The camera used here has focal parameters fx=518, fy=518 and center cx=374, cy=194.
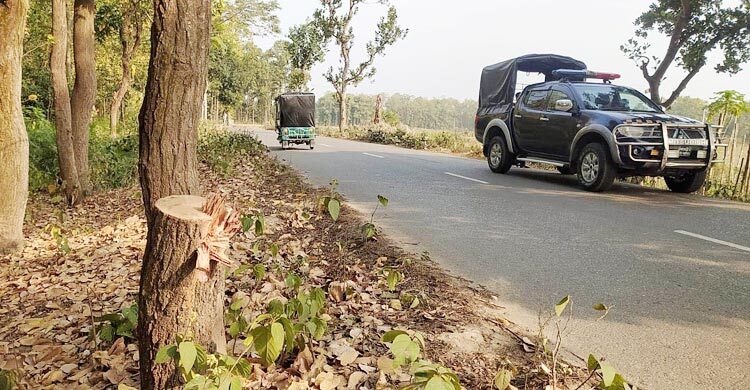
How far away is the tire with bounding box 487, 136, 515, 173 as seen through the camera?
1143 centimetres

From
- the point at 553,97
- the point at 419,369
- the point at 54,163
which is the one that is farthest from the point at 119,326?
the point at 553,97

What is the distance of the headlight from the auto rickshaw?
14.4 metres

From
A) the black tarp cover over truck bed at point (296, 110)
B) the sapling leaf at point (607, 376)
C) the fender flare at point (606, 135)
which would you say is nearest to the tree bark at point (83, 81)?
the fender flare at point (606, 135)

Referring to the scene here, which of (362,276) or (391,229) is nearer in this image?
(362,276)

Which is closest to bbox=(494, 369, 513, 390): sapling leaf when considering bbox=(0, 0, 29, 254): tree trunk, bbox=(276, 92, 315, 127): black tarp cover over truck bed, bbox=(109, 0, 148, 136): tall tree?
bbox=(0, 0, 29, 254): tree trunk

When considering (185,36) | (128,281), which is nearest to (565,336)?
(185,36)

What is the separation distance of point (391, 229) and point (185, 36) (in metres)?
3.71

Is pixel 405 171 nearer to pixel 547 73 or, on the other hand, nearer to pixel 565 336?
pixel 547 73

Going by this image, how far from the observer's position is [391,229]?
6.12 m

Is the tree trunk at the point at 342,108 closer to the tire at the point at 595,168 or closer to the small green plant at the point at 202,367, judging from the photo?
the tire at the point at 595,168

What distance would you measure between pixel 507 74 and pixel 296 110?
11556 millimetres

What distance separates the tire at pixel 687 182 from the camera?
9005 mm

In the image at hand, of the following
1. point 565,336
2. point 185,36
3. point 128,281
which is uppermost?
point 185,36

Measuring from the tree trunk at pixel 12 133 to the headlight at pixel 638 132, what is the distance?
8689 millimetres
